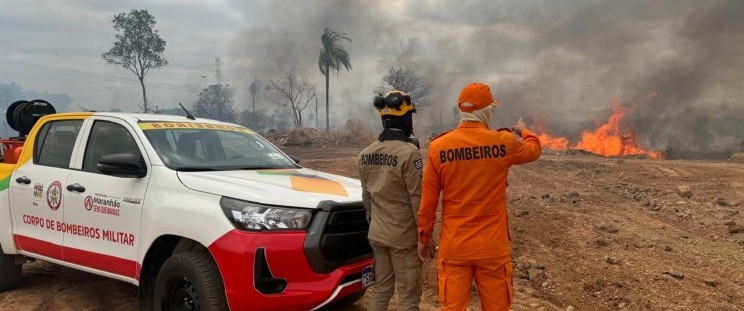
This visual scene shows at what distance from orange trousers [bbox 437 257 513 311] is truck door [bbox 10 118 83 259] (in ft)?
10.7

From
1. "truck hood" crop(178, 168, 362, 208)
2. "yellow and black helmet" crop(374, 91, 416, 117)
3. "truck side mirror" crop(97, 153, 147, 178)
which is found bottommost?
"truck hood" crop(178, 168, 362, 208)

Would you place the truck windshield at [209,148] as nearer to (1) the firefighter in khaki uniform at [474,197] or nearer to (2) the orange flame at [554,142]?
(1) the firefighter in khaki uniform at [474,197]

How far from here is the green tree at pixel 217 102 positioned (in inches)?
3100

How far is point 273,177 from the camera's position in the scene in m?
3.80

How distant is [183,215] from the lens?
3332 millimetres

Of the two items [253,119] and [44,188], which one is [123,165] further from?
[253,119]

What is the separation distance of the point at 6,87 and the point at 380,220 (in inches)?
8353

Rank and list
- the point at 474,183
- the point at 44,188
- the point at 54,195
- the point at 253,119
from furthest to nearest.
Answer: the point at 253,119, the point at 44,188, the point at 54,195, the point at 474,183

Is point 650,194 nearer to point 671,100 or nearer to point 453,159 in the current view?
point 453,159

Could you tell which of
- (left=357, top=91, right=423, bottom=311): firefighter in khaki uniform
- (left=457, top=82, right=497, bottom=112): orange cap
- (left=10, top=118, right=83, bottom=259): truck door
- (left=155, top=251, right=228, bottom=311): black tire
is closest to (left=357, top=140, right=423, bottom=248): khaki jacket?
(left=357, top=91, right=423, bottom=311): firefighter in khaki uniform

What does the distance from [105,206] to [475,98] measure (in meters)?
2.88

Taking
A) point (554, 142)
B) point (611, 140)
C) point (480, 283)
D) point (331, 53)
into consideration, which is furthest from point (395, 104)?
point (331, 53)

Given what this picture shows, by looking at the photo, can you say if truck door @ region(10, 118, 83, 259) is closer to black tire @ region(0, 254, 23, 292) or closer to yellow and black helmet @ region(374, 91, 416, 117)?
black tire @ region(0, 254, 23, 292)

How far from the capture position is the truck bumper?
10.1 feet
